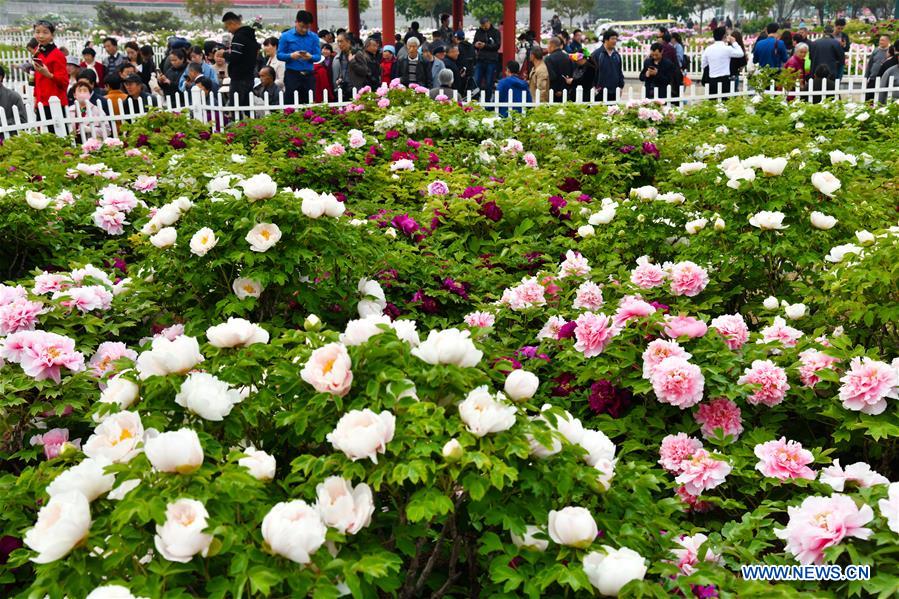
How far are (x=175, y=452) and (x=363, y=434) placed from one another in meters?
0.34

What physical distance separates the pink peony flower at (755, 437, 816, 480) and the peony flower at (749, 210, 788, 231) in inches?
51.6

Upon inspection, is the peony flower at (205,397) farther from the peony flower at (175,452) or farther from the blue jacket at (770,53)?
the blue jacket at (770,53)

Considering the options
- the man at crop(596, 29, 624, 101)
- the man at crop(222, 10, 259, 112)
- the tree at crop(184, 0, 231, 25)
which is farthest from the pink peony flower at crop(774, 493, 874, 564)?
the tree at crop(184, 0, 231, 25)

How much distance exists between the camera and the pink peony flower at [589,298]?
344cm

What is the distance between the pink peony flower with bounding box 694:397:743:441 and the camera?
9.18 feet

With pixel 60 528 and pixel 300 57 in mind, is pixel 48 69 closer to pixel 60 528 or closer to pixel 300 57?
pixel 300 57

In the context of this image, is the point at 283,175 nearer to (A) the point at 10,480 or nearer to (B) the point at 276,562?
(A) the point at 10,480

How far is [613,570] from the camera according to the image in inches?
63.7

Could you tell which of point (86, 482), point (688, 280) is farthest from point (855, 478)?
point (86, 482)

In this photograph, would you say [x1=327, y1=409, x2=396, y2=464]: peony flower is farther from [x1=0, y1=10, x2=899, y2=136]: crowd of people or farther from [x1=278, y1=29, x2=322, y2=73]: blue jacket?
[x1=278, y1=29, x2=322, y2=73]: blue jacket

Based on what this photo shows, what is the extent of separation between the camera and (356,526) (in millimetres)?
1633

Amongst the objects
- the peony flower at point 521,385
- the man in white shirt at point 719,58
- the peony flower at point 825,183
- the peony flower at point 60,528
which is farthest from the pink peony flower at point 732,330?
the man in white shirt at point 719,58

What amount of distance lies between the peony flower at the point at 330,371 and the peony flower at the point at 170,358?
310 mm

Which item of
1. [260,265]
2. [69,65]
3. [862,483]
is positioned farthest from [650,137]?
[69,65]
